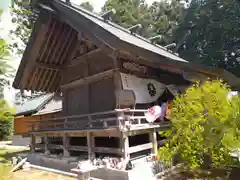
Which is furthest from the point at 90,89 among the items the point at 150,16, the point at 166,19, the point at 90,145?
the point at 150,16

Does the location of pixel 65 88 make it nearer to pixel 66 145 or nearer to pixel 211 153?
pixel 66 145

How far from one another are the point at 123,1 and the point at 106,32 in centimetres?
1967

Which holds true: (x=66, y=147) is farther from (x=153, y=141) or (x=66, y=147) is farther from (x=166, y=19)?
(x=166, y=19)

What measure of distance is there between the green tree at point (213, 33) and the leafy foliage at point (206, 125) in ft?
47.6

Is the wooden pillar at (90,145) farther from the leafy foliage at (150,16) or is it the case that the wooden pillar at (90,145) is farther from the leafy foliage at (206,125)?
the leafy foliage at (150,16)

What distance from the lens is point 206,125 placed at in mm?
5141

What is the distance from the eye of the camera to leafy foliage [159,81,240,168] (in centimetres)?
453

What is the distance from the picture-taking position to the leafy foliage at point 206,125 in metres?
4.53

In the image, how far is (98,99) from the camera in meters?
9.73

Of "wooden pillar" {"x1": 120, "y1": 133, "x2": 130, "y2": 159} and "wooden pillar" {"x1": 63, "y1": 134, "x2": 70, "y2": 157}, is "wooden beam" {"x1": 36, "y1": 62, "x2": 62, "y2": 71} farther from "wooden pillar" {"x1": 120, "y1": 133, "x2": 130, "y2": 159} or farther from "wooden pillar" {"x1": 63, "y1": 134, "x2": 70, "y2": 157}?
"wooden pillar" {"x1": 120, "y1": 133, "x2": 130, "y2": 159}

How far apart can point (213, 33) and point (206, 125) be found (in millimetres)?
16543

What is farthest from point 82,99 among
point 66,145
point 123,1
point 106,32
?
point 123,1

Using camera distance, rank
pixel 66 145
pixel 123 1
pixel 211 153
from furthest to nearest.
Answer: pixel 123 1
pixel 66 145
pixel 211 153

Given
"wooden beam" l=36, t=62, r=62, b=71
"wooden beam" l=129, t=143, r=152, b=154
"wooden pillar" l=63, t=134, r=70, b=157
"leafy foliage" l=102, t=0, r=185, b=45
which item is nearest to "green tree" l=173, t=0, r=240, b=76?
"leafy foliage" l=102, t=0, r=185, b=45
